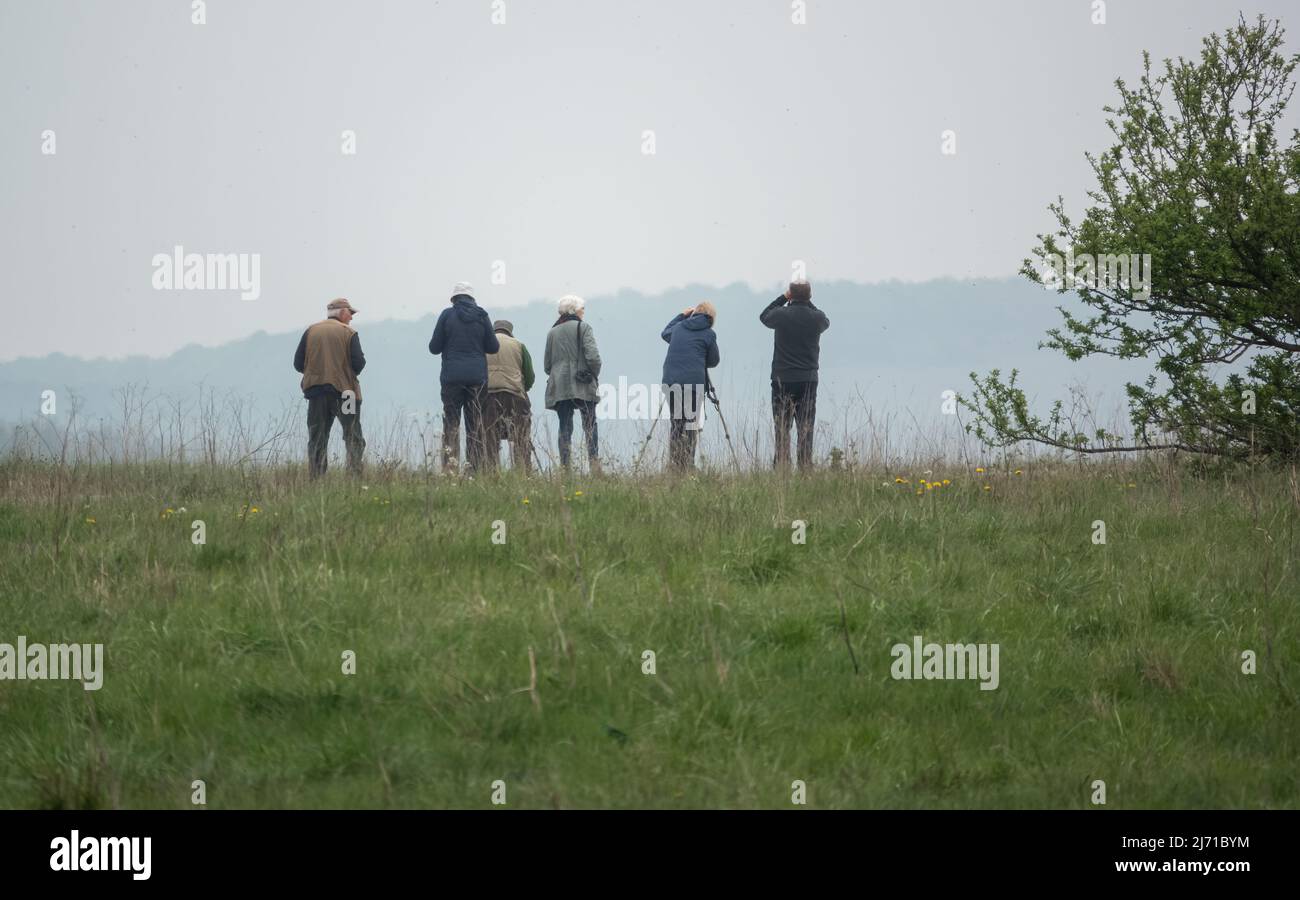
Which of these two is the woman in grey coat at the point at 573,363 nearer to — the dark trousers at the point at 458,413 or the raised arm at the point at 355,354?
the dark trousers at the point at 458,413

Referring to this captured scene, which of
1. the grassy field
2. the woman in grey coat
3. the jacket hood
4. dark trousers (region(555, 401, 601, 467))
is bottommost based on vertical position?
the grassy field

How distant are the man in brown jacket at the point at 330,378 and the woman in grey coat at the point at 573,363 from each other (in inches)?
89.7

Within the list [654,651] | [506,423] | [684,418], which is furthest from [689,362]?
[654,651]

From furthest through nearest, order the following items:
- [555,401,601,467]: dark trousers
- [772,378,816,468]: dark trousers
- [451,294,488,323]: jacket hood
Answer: [555,401,601,467]: dark trousers → [451,294,488,323]: jacket hood → [772,378,816,468]: dark trousers

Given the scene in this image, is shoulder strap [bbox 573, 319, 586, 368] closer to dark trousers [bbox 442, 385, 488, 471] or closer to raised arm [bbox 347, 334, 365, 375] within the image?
dark trousers [bbox 442, 385, 488, 471]

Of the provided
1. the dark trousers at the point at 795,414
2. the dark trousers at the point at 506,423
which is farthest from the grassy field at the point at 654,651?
the dark trousers at the point at 506,423

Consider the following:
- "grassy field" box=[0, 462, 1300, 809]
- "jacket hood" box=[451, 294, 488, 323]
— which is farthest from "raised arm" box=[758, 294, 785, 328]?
"grassy field" box=[0, 462, 1300, 809]

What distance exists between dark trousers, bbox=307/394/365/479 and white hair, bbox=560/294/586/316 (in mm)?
2705

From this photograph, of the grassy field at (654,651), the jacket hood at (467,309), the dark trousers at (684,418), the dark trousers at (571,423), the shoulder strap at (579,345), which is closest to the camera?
the grassy field at (654,651)

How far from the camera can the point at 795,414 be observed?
12953mm

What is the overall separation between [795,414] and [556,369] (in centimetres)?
298

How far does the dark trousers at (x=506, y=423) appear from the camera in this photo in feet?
41.4

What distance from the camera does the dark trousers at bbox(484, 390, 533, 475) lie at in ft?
41.4

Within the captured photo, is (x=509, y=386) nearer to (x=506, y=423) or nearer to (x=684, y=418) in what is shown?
(x=506, y=423)
